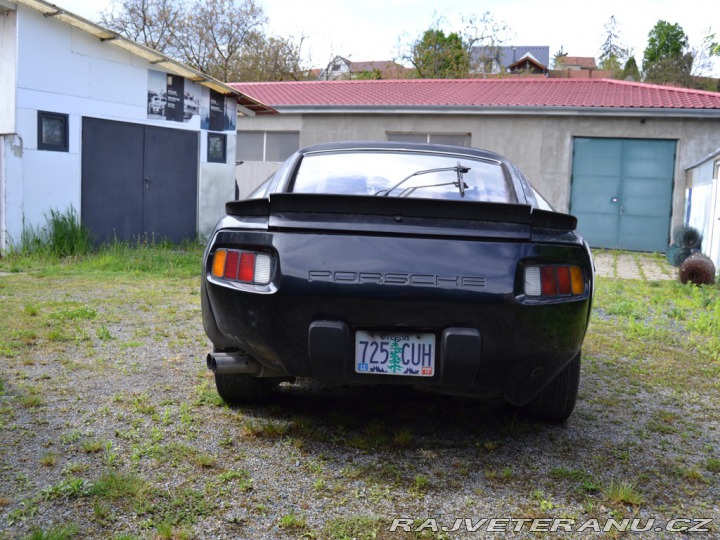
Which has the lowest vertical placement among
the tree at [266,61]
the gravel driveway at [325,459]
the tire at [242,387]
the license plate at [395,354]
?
the gravel driveway at [325,459]

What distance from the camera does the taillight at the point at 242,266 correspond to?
10.4 ft

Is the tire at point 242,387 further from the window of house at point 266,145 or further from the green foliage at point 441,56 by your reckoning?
the green foliage at point 441,56

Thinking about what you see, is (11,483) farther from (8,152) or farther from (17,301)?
(8,152)

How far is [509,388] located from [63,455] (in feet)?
6.54

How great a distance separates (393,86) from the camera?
22.8 metres

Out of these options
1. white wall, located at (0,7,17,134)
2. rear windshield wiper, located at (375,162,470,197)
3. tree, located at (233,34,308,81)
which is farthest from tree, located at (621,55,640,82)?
rear windshield wiper, located at (375,162,470,197)

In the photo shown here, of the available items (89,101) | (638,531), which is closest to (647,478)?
(638,531)

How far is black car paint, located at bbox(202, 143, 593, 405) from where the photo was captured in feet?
9.89

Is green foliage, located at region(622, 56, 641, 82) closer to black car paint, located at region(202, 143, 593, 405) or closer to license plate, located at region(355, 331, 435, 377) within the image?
black car paint, located at region(202, 143, 593, 405)

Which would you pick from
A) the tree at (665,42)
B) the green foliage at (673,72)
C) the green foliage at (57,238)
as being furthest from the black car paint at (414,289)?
the tree at (665,42)

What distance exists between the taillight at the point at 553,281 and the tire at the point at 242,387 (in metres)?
1.57

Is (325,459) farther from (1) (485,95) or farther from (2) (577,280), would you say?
(1) (485,95)

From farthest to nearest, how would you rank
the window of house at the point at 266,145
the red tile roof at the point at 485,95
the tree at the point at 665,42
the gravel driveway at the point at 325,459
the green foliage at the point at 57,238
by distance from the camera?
1. the tree at the point at 665,42
2. the window of house at the point at 266,145
3. the red tile roof at the point at 485,95
4. the green foliage at the point at 57,238
5. the gravel driveway at the point at 325,459

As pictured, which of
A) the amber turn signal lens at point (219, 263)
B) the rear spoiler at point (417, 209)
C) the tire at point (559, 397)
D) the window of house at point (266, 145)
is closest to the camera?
the rear spoiler at point (417, 209)
